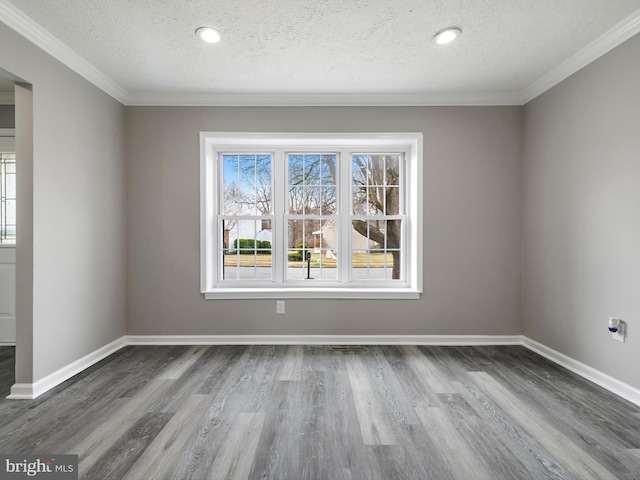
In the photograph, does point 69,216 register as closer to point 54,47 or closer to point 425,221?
point 54,47

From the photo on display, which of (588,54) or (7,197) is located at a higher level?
(588,54)

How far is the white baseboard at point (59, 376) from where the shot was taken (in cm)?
226

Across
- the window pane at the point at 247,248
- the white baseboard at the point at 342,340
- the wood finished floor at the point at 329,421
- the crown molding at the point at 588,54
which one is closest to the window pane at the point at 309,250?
the window pane at the point at 247,248

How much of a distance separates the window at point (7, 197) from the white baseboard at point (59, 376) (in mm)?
1594

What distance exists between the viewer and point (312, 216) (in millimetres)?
3641

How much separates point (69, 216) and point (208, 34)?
1.83 metres

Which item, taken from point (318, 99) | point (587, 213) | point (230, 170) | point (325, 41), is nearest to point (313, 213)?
point (230, 170)

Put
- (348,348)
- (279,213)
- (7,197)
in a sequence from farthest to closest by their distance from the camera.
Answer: (279,213) < (7,197) < (348,348)

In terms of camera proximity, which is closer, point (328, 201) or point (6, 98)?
point (6, 98)

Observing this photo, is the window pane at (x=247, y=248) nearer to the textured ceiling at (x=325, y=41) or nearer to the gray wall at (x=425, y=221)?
the gray wall at (x=425, y=221)

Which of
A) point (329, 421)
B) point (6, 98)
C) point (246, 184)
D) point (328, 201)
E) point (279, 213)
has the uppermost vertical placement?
point (6, 98)

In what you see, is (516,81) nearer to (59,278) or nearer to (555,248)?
(555,248)

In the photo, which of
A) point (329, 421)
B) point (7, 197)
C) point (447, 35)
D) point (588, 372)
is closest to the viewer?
point (329, 421)

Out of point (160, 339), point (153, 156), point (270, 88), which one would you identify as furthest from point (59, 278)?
point (270, 88)
